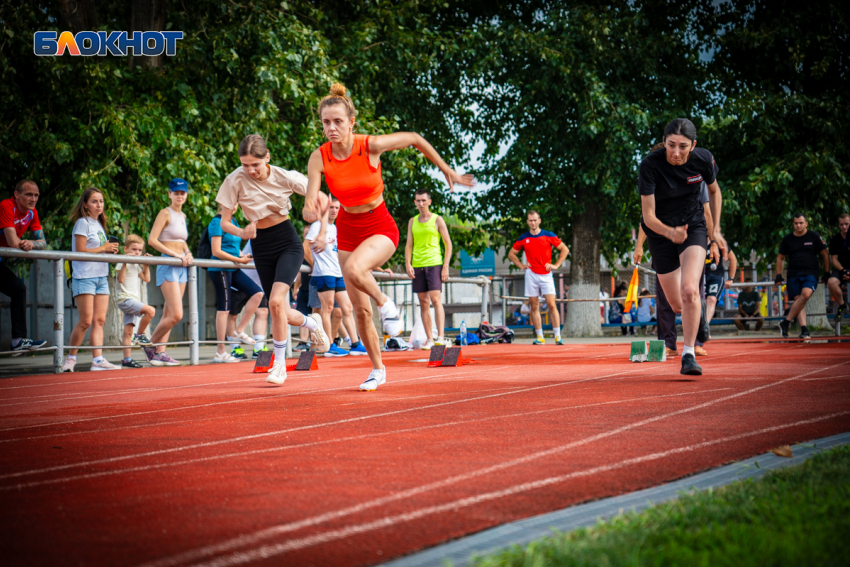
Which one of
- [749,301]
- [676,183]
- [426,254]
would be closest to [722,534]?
[676,183]

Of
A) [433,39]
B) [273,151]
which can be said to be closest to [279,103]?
[273,151]

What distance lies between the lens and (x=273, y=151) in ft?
47.8

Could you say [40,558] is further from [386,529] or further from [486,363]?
[486,363]

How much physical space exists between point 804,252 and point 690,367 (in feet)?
29.6

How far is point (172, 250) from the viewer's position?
9969 millimetres

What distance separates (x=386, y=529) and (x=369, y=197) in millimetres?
3880

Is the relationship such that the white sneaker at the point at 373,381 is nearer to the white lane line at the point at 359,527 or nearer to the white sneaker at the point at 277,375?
the white sneaker at the point at 277,375

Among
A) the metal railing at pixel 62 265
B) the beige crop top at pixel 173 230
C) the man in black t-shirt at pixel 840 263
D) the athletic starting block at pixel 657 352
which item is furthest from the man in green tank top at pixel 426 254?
the man in black t-shirt at pixel 840 263

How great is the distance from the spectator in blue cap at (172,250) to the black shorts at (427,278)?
3451 millimetres

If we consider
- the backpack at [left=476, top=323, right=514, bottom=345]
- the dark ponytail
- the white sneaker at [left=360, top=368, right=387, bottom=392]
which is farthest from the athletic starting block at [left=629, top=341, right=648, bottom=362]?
the backpack at [left=476, top=323, right=514, bottom=345]

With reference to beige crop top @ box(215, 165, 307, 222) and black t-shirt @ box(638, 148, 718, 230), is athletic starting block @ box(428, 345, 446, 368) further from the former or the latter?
black t-shirt @ box(638, 148, 718, 230)

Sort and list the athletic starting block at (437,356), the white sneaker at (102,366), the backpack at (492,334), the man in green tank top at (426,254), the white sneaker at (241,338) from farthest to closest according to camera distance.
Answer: the backpack at (492,334)
the man in green tank top at (426,254)
the white sneaker at (241,338)
the white sneaker at (102,366)
the athletic starting block at (437,356)

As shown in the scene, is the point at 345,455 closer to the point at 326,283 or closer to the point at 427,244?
the point at 326,283

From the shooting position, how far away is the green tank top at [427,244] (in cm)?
1173
